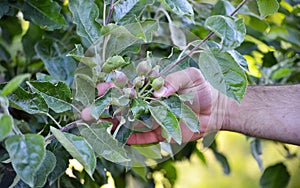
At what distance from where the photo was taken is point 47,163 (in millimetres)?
673

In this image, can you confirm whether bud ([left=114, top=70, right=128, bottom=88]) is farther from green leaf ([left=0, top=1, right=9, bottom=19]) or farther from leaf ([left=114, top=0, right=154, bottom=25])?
green leaf ([left=0, top=1, right=9, bottom=19])

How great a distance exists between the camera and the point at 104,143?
0.71m

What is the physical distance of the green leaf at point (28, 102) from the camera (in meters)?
0.70

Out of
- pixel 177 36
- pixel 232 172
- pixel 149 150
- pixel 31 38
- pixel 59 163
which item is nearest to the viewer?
pixel 59 163

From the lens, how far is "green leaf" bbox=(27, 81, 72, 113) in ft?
2.45

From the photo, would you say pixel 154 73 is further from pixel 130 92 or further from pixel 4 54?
pixel 4 54

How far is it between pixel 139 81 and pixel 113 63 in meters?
0.04

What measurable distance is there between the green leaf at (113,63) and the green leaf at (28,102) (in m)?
0.09

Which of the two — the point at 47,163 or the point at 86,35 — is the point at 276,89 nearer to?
the point at 86,35

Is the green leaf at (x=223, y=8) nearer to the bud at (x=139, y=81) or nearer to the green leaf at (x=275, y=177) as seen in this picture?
the bud at (x=139, y=81)

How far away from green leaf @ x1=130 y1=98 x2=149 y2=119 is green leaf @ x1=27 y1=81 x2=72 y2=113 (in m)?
0.10

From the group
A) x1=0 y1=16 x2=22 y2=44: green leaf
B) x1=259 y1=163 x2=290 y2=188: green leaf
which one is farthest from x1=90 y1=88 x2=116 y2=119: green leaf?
x1=259 y1=163 x2=290 y2=188: green leaf

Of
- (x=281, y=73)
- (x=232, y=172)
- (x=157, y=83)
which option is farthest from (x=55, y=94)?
(x=232, y=172)

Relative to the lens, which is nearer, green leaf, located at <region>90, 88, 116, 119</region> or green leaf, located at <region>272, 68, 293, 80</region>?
green leaf, located at <region>90, 88, 116, 119</region>
